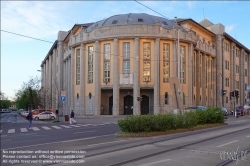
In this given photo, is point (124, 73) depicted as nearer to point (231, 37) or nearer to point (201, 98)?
point (201, 98)

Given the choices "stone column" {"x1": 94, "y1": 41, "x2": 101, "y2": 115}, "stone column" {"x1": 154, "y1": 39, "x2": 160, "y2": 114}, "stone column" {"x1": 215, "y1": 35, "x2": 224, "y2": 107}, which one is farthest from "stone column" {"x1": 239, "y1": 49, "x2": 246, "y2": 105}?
"stone column" {"x1": 94, "y1": 41, "x2": 101, "y2": 115}

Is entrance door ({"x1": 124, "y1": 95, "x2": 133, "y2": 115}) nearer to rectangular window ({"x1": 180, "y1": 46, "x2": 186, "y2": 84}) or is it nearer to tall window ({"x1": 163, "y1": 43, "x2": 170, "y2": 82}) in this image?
tall window ({"x1": 163, "y1": 43, "x2": 170, "y2": 82})

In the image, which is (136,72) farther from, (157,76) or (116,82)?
(116,82)

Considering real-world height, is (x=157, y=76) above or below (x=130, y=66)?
below

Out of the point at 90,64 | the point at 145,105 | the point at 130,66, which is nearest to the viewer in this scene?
the point at 130,66

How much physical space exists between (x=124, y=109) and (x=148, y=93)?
4827 millimetres

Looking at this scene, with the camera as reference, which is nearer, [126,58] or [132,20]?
[126,58]

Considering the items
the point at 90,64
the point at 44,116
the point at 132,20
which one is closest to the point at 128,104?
the point at 90,64

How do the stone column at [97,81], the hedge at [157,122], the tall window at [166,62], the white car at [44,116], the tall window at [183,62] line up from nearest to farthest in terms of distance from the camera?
the hedge at [157,122], the white car at [44,116], the stone column at [97,81], the tall window at [166,62], the tall window at [183,62]

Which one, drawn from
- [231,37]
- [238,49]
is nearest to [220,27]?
[231,37]

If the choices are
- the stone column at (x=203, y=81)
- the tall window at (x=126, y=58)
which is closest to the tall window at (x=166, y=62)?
the tall window at (x=126, y=58)

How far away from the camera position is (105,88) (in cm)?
5262

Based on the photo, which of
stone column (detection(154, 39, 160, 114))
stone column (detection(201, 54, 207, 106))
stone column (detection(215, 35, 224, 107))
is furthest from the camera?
stone column (detection(215, 35, 224, 107))

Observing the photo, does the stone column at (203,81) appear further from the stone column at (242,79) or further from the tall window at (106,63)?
the stone column at (242,79)
